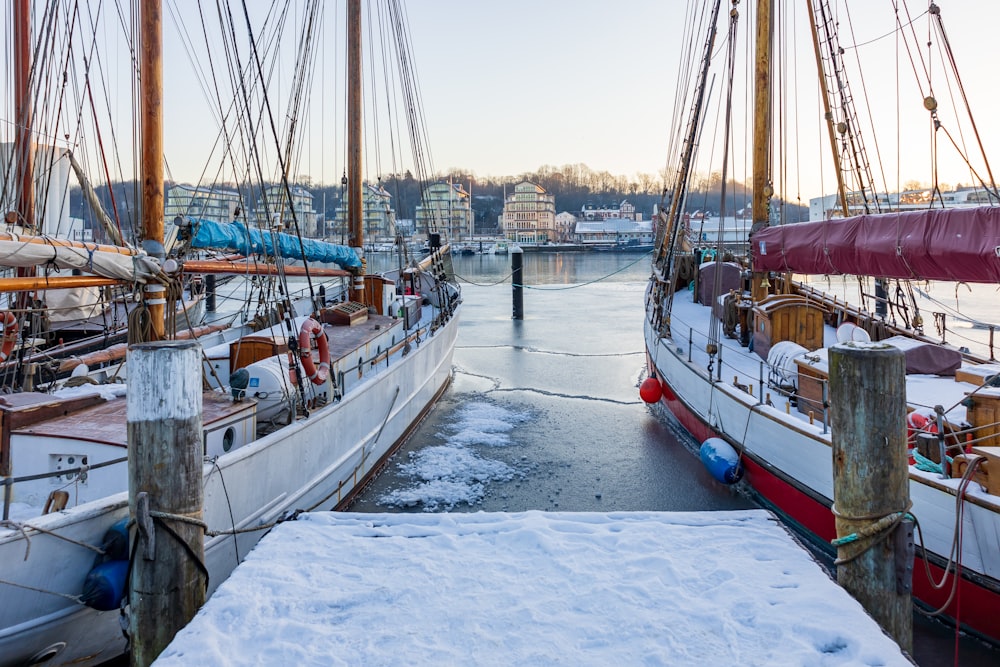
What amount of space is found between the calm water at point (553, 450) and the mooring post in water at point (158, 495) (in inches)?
221

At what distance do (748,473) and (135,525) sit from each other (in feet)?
28.2

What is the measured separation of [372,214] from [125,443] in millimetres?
95155

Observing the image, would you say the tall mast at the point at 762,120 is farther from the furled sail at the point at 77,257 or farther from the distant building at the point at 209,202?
the furled sail at the point at 77,257

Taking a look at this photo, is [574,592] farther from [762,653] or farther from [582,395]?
[582,395]

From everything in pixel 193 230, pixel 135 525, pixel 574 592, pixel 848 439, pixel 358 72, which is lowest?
pixel 574 592

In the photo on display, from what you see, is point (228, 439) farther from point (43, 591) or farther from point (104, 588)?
point (43, 591)

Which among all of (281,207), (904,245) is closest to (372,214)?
(281,207)

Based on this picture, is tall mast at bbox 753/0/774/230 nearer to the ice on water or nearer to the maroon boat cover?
the maroon boat cover

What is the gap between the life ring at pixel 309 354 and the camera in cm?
935

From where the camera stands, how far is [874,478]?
5273 millimetres

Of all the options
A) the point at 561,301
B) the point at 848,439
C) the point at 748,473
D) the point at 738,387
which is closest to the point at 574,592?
the point at 848,439

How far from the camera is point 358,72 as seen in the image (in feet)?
58.8

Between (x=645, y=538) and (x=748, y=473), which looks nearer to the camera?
(x=645, y=538)

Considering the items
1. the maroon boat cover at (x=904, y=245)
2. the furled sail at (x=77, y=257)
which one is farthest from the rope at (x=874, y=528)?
the furled sail at (x=77, y=257)
